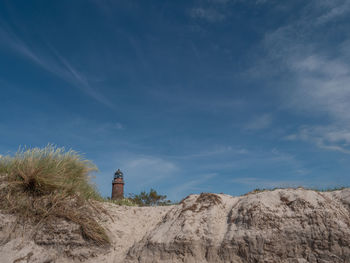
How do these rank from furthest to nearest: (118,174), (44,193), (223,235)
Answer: (118,174) → (44,193) → (223,235)

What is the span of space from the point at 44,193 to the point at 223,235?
5056 mm

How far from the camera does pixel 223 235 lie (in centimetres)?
678

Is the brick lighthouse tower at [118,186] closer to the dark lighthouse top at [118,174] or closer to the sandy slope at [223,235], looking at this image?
the dark lighthouse top at [118,174]

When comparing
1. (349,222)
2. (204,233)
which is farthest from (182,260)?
(349,222)

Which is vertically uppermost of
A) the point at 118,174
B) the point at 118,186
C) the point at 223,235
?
the point at 118,174

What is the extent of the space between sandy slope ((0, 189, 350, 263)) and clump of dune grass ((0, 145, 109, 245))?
29cm

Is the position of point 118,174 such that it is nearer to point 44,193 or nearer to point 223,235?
point 44,193

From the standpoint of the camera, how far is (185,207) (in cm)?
807

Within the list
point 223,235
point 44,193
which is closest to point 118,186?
point 44,193

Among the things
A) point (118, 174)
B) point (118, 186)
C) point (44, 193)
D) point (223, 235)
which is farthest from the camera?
point (118, 174)

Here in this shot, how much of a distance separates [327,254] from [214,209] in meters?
2.75

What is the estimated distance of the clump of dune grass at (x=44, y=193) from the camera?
766cm

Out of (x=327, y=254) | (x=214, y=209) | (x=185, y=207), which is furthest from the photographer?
(x=185, y=207)

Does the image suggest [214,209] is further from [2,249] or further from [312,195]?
[2,249]
